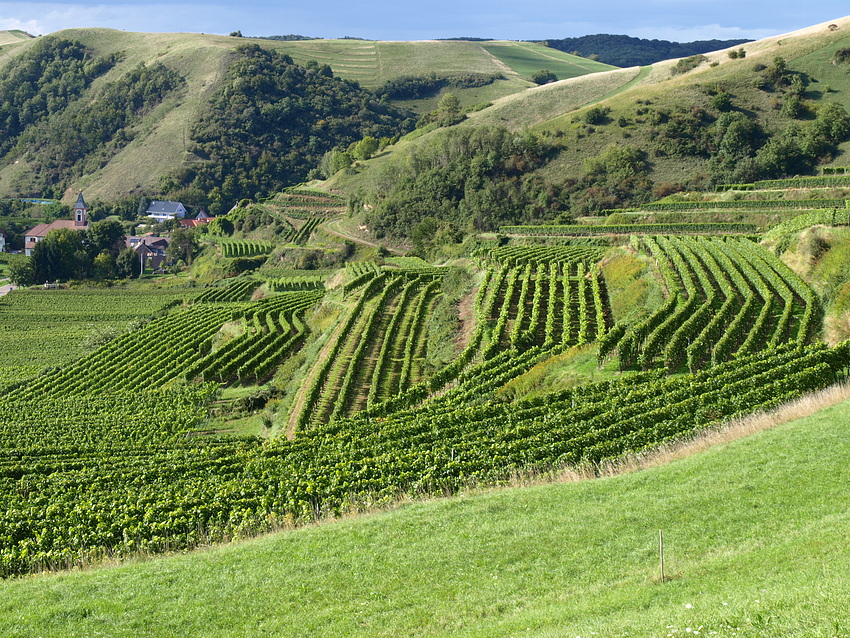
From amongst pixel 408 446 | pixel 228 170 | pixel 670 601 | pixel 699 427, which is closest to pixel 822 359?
pixel 699 427

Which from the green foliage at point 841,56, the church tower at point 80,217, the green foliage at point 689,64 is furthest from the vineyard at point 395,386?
the church tower at point 80,217

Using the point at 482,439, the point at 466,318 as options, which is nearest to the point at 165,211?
the point at 466,318

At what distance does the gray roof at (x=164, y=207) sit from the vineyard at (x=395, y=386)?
334ft

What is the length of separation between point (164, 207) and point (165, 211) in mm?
1384

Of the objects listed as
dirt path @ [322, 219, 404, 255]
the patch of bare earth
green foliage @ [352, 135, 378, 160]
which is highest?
green foliage @ [352, 135, 378, 160]

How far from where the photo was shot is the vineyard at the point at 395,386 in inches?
925

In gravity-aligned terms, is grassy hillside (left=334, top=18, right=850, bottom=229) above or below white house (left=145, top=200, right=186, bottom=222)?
above

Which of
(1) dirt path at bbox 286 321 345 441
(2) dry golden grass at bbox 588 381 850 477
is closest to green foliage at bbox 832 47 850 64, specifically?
(1) dirt path at bbox 286 321 345 441

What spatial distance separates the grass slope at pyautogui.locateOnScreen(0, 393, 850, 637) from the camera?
1207cm

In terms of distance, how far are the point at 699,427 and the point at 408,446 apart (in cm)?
1022

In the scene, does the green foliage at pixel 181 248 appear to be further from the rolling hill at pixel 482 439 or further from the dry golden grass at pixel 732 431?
the dry golden grass at pixel 732 431

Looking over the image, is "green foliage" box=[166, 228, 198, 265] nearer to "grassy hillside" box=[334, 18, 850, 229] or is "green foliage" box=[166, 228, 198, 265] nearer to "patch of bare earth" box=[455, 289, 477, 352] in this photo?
"grassy hillside" box=[334, 18, 850, 229]

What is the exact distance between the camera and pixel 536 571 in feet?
49.4

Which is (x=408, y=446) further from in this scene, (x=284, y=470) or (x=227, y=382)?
(x=227, y=382)
